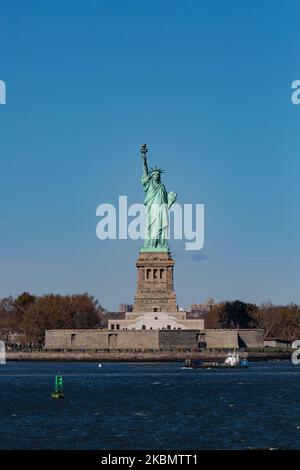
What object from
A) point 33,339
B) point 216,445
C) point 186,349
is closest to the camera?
point 216,445

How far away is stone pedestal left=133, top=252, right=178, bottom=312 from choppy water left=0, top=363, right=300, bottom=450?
3002 centimetres

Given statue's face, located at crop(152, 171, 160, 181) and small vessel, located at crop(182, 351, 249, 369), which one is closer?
small vessel, located at crop(182, 351, 249, 369)

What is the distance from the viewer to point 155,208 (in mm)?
128250

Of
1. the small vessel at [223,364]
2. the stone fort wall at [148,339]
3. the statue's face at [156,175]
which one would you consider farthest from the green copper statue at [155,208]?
the small vessel at [223,364]

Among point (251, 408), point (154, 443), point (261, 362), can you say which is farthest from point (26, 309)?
point (154, 443)

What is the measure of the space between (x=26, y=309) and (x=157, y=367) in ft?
159

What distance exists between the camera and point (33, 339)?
487 ft

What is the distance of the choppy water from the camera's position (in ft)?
152

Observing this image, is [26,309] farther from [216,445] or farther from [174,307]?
[216,445]

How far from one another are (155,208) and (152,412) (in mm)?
70205

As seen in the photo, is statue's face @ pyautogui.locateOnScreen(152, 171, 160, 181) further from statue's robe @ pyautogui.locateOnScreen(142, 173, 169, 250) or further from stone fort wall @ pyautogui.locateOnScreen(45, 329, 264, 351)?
stone fort wall @ pyautogui.locateOnScreen(45, 329, 264, 351)

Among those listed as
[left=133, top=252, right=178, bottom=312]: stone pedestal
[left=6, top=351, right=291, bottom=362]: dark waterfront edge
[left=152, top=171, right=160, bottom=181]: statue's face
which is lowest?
[left=6, top=351, right=291, bottom=362]: dark waterfront edge

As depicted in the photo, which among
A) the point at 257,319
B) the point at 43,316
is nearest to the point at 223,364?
the point at 43,316

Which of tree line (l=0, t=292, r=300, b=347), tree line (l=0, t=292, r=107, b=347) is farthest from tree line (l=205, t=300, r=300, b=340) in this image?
tree line (l=0, t=292, r=107, b=347)
